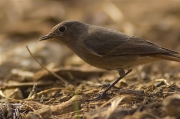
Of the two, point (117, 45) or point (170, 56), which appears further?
point (117, 45)

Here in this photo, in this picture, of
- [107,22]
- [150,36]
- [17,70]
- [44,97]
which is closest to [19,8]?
[107,22]

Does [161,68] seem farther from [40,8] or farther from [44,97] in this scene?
[40,8]

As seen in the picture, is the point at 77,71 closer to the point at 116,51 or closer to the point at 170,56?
the point at 116,51

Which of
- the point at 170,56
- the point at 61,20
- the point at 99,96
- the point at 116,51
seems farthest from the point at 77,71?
the point at 61,20

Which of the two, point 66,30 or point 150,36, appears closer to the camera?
point 66,30

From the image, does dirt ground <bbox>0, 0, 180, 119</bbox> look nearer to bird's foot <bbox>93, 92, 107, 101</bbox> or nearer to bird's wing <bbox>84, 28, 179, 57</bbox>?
bird's foot <bbox>93, 92, 107, 101</bbox>

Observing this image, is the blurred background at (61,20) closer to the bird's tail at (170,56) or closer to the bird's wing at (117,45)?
the bird's wing at (117,45)

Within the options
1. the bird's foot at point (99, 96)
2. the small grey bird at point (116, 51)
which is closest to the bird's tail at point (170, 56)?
the small grey bird at point (116, 51)

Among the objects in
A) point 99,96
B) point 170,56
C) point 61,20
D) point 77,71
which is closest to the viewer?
point 99,96
